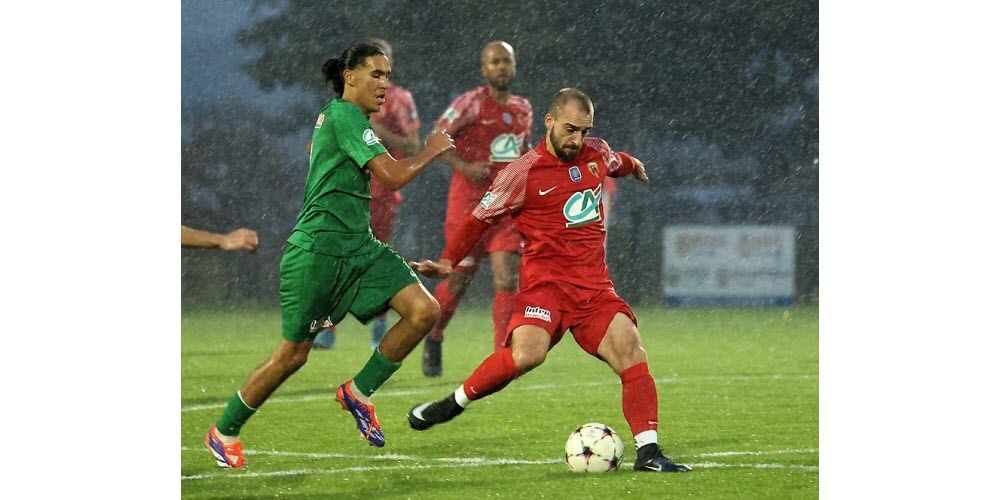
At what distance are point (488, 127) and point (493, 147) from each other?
106 mm

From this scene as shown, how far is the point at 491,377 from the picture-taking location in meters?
4.70

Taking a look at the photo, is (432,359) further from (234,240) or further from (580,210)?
(234,240)

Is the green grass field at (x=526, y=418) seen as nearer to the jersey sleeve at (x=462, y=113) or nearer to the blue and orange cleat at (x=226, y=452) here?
the blue and orange cleat at (x=226, y=452)

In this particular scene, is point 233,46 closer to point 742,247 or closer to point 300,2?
point 300,2

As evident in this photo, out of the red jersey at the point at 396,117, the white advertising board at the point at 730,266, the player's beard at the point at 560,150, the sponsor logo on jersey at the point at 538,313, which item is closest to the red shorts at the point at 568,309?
the sponsor logo on jersey at the point at 538,313

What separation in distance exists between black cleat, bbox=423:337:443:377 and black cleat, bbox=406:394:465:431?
68.5 inches

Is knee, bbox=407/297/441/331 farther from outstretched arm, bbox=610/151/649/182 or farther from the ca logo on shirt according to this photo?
the ca logo on shirt

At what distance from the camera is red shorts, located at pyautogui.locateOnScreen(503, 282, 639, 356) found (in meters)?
4.65

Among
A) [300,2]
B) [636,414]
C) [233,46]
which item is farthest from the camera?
[300,2]

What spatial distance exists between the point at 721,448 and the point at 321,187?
1.79 meters

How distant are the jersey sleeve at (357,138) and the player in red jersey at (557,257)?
1.39 feet

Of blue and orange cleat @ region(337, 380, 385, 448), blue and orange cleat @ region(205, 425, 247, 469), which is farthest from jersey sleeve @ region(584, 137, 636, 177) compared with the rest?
blue and orange cleat @ region(205, 425, 247, 469)

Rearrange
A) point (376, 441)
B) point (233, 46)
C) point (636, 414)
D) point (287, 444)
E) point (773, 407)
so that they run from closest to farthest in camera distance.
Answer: point (636, 414) → point (376, 441) → point (287, 444) → point (773, 407) → point (233, 46)
